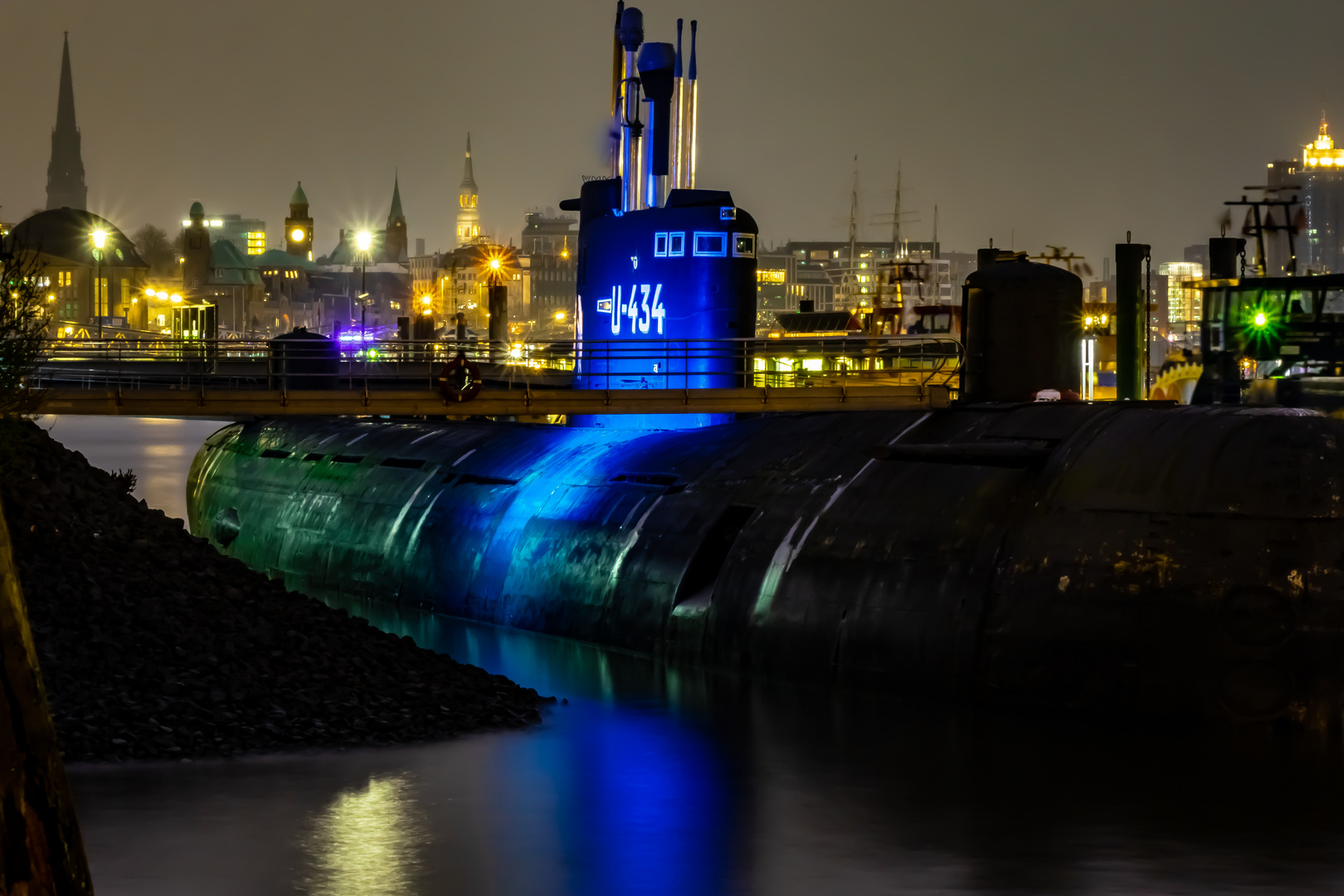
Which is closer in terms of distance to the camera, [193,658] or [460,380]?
[193,658]

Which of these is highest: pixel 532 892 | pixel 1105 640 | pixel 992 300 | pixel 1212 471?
pixel 992 300

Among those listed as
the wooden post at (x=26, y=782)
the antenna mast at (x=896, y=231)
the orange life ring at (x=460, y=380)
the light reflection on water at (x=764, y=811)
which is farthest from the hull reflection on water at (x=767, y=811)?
the antenna mast at (x=896, y=231)

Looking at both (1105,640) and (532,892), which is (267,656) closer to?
(532,892)

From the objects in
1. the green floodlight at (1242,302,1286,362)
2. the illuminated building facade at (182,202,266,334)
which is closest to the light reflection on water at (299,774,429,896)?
the green floodlight at (1242,302,1286,362)

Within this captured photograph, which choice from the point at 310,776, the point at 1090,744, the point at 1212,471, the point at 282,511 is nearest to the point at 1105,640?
the point at 1090,744

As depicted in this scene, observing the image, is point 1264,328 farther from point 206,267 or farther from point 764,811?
point 206,267

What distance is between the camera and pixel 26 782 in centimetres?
780

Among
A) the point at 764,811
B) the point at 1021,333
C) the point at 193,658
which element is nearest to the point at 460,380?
the point at 1021,333

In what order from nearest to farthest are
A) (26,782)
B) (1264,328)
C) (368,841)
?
(26,782) < (368,841) < (1264,328)

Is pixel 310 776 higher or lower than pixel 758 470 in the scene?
lower

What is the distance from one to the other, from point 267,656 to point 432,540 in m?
10.3

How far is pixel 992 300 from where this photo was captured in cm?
2403

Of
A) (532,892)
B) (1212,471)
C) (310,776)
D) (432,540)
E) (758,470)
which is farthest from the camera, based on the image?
(432,540)

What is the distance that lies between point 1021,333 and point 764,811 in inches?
406
